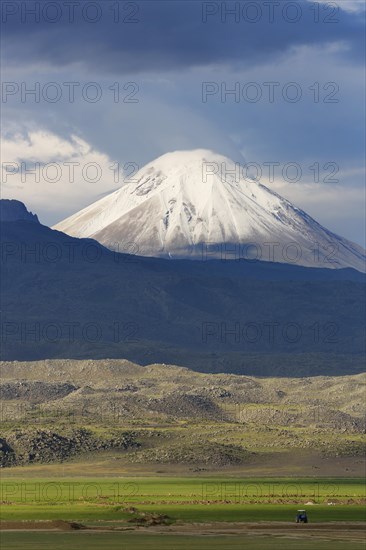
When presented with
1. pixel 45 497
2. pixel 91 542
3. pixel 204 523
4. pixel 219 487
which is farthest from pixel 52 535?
pixel 219 487

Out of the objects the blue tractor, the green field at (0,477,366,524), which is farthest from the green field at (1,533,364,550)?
the green field at (0,477,366,524)

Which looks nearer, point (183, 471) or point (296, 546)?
point (296, 546)

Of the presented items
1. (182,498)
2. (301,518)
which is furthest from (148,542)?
(182,498)

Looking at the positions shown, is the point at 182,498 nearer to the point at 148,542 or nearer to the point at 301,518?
the point at 301,518

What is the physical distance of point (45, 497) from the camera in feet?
477

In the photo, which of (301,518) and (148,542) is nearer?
(148,542)

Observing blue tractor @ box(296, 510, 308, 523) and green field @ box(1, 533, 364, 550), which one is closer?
green field @ box(1, 533, 364, 550)

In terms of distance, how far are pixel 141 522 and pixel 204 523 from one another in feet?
17.5

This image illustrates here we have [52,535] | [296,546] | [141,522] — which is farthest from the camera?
[141,522]

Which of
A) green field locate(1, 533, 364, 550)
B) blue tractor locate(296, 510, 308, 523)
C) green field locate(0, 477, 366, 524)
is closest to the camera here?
green field locate(1, 533, 364, 550)

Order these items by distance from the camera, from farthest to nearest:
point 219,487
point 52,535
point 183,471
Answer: point 183,471, point 219,487, point 52,535

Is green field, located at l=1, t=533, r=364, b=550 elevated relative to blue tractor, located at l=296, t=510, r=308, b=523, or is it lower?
lower

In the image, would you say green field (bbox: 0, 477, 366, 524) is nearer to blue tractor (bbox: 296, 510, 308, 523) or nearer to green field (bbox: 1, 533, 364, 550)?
blue tractor (bbox: 296, 510, 308, 523)

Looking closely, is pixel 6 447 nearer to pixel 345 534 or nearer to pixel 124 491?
pixel 124 491
